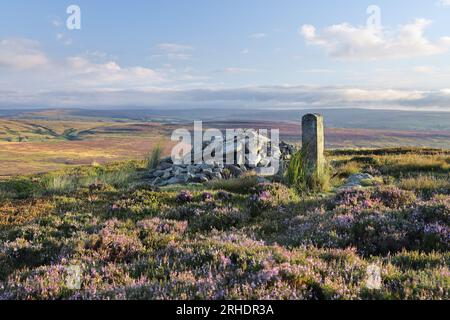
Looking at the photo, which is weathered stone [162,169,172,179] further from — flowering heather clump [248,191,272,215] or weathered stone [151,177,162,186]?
flowering heather clump [248,191,272,215]

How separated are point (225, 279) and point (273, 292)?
88 centimetres

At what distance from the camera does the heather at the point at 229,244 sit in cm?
516

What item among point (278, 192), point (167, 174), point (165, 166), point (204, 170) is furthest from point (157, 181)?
point (278, 192)

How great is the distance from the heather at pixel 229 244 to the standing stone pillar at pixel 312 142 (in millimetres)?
1880

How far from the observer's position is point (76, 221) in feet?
34.1

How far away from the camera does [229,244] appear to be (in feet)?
23.6

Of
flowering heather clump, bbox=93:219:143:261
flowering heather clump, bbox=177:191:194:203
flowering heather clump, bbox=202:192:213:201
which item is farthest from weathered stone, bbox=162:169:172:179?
flowering heather clump, bbox=93:219:143:261

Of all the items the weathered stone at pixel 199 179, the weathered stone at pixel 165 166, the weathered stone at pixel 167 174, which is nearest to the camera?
the weathered stone at pixel 199 179

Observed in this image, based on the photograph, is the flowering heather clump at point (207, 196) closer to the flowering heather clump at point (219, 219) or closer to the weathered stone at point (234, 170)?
the flowering heather clump at point (219, 219)

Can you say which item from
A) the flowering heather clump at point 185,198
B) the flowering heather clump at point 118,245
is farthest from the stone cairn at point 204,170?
the flowering heather clump at point 118,245

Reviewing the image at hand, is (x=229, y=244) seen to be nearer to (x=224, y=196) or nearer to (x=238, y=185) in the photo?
(x=224, y=196)

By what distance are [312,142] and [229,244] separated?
9.67 meters

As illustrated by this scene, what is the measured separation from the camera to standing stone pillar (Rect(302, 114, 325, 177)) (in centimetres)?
1573
